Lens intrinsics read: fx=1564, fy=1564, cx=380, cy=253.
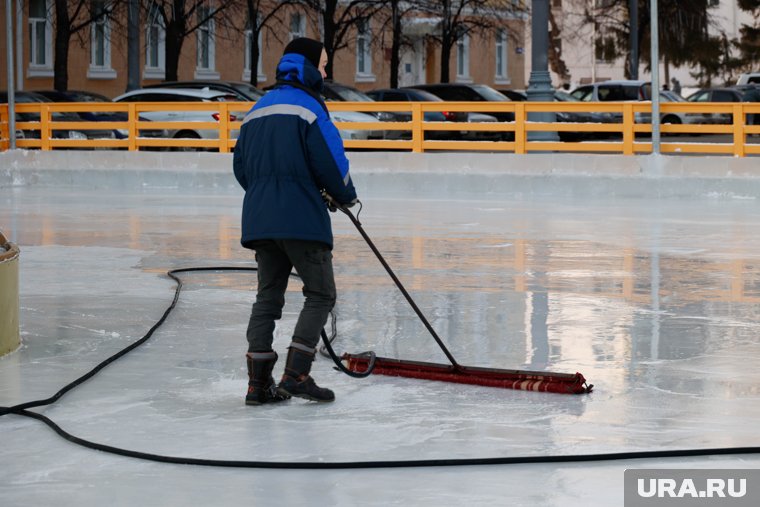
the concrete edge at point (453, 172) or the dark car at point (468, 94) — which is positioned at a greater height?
the dark car at point (468, 94)

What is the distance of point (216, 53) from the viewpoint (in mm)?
48031

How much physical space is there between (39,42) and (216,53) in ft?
20.7

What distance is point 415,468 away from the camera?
5.89m

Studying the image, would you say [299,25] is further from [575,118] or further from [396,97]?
[575,118]

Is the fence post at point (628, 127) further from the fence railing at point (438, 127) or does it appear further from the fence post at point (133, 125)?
the fence post at point (133, 125)

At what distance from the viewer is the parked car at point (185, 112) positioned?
27.6 meters

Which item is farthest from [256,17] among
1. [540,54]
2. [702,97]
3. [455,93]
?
[540,54]

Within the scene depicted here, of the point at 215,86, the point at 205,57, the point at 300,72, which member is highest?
the point at 205,57

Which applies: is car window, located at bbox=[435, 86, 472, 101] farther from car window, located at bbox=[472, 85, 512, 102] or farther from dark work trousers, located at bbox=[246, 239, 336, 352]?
dark work trousers, located at bbox=[246, 239, 336, 352]

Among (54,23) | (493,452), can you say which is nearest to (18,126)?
(54,23)

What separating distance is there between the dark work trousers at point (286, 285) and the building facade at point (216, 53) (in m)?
31.0

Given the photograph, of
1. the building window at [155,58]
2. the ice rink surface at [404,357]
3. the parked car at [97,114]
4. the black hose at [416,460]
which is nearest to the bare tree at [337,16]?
the building window at [155,58]

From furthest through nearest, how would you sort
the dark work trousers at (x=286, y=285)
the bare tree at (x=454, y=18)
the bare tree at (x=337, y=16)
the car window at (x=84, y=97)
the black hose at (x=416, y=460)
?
1. the bare tree at (x=454, y=18)
2. the bare tree at (x=337, y=16)
3. the car window at (x=84, y=97)
4. the dark work trousers at (x=286, y=285)
5. the black hose at (x=416, y=460)

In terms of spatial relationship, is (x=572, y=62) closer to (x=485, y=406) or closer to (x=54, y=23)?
(x=54, y=23)
